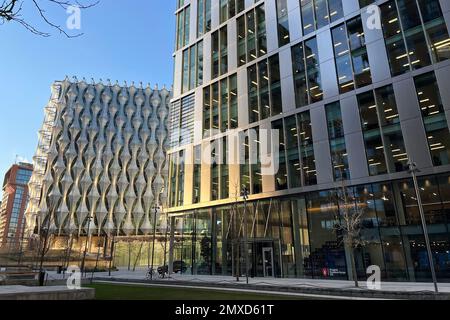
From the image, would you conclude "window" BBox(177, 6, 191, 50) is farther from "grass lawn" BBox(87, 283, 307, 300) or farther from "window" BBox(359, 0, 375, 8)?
"grass lawn" BBox(87, 283, 307, 300)

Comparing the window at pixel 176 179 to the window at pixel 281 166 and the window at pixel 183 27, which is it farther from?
the window at pixel 183 27

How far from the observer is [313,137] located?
29.0 meters

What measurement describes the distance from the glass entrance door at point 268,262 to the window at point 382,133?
11968 mm

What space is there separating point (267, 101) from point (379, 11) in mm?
12724

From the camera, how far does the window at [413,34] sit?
2373 cm

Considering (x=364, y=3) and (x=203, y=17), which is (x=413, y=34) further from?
(x=203, y=17)

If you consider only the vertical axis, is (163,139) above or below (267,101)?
above

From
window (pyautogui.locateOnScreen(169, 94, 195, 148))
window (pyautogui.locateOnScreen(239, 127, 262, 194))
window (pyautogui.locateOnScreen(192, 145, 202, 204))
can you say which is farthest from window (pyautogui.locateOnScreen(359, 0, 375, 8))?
window (pyautogui.locateOnScreen(192, 145, 202, 204))

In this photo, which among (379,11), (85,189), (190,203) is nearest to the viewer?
(379,11)

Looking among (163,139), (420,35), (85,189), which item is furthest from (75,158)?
(420,35)

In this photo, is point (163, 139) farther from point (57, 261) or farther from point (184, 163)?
point (184, 163)

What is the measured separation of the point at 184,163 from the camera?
132 feet

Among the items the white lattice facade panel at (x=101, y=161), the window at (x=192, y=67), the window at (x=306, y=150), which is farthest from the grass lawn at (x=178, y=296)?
the white lattice facade panel at (x=101, y=161)

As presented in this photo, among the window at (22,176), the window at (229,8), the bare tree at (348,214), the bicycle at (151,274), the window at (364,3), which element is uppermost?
the window at (22,176)
